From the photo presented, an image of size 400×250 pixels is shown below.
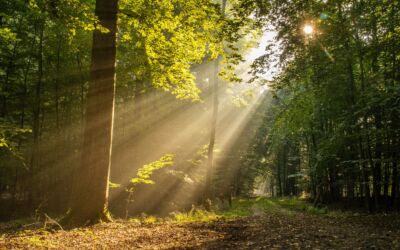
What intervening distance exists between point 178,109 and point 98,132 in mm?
16410

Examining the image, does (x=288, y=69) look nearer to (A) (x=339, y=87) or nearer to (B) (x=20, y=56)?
(A) (x=339, y=87)

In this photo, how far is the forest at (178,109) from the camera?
7.79 meters

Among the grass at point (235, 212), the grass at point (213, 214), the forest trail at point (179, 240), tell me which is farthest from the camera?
the grass at point (235, 212)

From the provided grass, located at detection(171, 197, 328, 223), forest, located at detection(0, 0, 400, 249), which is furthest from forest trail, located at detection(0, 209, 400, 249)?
grass, located at detection(171, 197, 328, 223)

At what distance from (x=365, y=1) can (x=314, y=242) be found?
1248cm

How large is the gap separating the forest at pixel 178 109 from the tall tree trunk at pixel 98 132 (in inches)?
1.1

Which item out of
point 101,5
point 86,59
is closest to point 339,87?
point 101,5

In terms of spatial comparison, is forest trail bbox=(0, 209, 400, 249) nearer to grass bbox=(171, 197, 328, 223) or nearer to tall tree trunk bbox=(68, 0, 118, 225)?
tall tree trunk bbox=(68, 0, 118, 225)

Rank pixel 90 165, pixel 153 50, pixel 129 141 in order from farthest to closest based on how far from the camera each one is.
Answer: pixel 129 141 → pixel 153 50 → pixel 90 165

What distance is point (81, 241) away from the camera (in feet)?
21.2

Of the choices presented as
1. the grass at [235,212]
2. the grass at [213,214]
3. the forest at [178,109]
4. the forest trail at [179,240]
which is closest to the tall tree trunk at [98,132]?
the forest at [178,109]

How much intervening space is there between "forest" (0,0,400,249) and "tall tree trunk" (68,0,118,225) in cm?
3

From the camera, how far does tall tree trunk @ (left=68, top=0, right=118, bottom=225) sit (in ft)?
27.6

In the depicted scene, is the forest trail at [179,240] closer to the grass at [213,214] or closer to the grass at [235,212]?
the grass at [213,214]
